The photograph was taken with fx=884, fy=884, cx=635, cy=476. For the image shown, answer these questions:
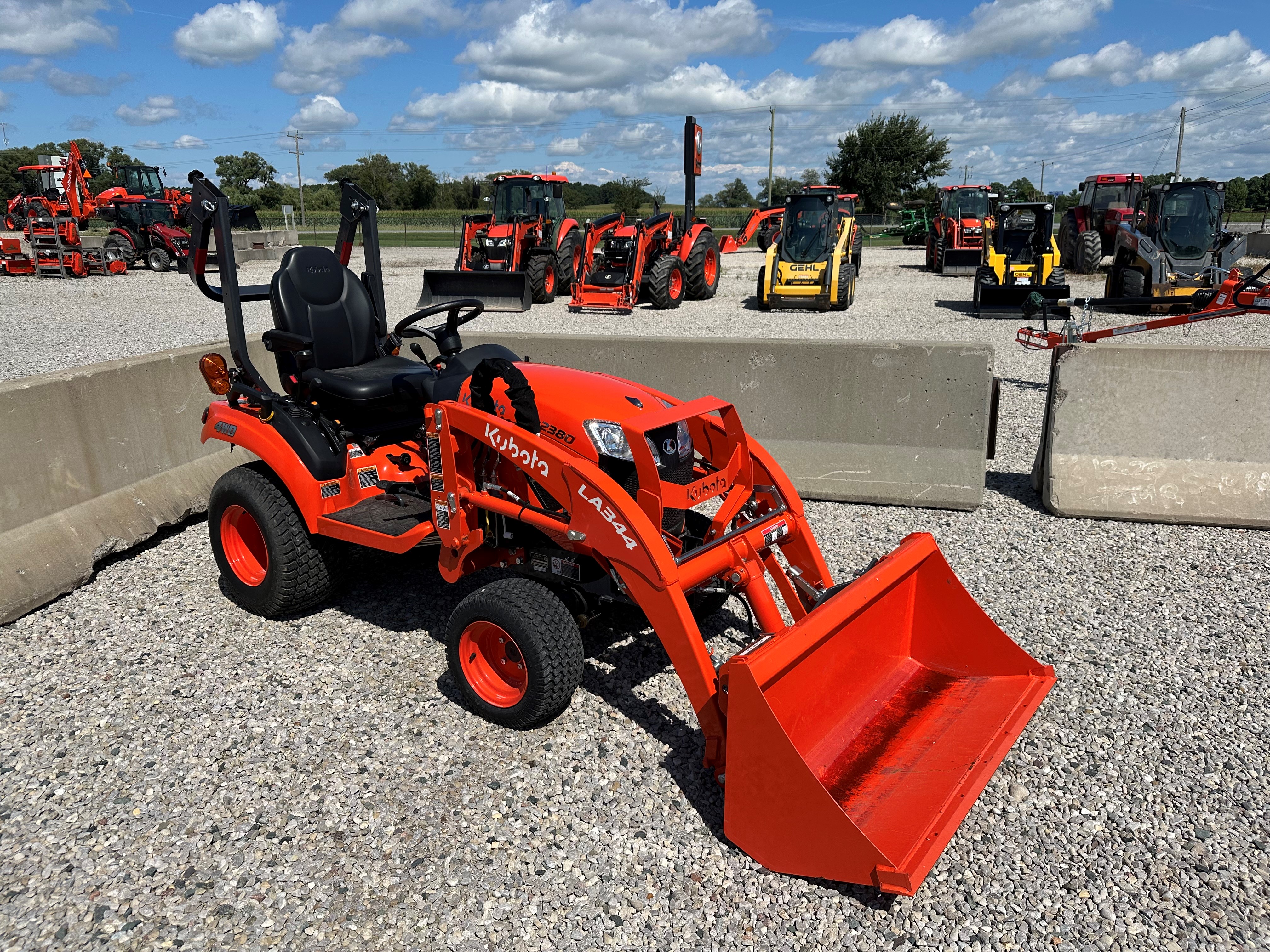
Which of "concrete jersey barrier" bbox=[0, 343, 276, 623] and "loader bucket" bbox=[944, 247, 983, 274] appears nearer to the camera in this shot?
"concrete jersey barrier" bbox=[0, 343, 276, 623]

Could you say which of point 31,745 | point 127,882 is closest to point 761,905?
point 127,882

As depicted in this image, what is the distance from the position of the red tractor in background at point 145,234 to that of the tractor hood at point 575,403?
77.8 feet

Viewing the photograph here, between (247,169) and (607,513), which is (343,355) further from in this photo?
(247,169)

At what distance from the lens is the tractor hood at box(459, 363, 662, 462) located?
3410mm

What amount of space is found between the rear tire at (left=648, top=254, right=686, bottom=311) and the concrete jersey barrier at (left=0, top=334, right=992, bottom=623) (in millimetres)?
9552

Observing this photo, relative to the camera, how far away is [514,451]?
339 cm

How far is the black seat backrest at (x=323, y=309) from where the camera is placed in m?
4.42

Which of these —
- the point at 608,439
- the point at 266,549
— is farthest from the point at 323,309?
the point at 608,439

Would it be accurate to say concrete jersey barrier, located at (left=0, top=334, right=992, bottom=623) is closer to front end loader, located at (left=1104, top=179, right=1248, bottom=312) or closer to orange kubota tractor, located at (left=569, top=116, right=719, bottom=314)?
orange kubota tractor, located at (left=569, top=116, right=719, bottom=314)

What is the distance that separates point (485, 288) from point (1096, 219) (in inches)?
618

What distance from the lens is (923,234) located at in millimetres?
34531

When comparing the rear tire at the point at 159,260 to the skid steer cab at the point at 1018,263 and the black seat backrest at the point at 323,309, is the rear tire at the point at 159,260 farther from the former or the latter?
the black seat backrest at the point at 323,309

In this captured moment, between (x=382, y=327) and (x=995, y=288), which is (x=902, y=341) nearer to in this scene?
(x=382, y=327)

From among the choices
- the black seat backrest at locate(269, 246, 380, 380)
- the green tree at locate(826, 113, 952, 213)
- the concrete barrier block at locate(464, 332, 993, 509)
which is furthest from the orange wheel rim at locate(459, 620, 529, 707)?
the green tree at locate(826, 113, 952, 213)
